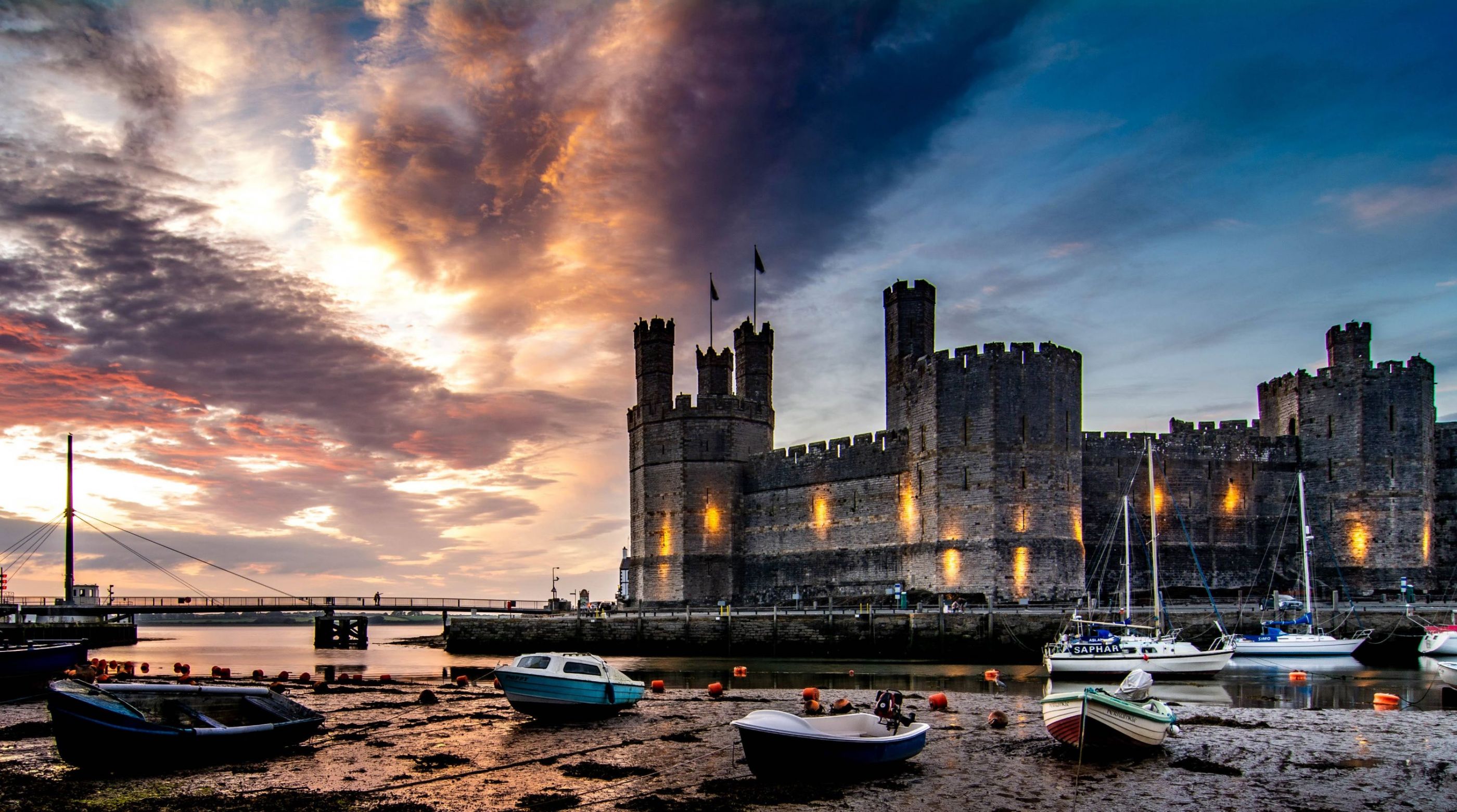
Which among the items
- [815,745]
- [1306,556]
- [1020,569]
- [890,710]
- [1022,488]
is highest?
[1022,488]

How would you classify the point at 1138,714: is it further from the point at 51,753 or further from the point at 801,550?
the point at 801,550

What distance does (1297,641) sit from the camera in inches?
1405

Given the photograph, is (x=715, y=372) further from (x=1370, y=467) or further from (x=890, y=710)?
(x=890, y=710)

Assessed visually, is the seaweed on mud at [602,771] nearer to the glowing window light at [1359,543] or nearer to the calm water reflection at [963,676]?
the calm water reflection at [963,676]

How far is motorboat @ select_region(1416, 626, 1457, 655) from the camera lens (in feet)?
112

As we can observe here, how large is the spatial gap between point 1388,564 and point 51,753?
4757 centimetres

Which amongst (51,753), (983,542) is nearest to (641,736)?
(51,753)

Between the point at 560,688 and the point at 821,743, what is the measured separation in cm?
816

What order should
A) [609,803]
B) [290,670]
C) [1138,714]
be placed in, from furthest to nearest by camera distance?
[290,670], [1138,714], [609,803]

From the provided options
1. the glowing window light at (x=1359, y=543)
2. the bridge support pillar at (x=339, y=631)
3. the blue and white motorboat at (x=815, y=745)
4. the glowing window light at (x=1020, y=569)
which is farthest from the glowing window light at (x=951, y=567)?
the bridge support pillar at (x=339, y=631)

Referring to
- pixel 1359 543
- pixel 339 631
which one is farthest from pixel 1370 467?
pixel 339 631

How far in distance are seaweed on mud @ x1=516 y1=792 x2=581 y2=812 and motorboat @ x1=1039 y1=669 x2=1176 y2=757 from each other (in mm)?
7485

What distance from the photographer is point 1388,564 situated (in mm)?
44969

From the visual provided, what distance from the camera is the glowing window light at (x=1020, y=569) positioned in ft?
137
